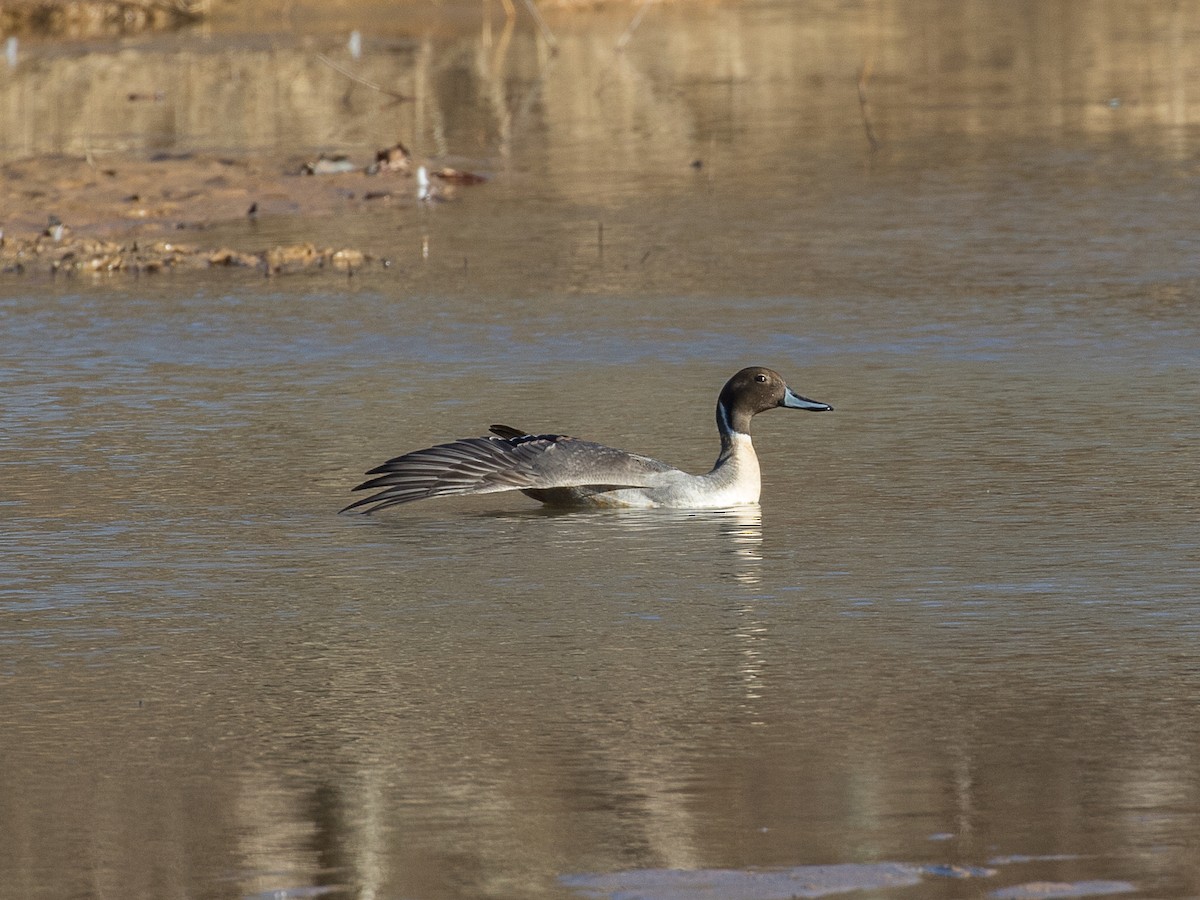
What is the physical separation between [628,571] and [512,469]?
121cm

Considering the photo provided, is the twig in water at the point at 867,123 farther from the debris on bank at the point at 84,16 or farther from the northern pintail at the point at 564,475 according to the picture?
the debris on bank at the point at 84,16

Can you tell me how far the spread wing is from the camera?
9344 millimetres

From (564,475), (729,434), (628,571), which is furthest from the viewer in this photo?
(729,434)

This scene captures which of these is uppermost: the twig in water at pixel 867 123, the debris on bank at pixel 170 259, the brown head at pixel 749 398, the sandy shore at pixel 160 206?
the twig in water at pixel 867 123

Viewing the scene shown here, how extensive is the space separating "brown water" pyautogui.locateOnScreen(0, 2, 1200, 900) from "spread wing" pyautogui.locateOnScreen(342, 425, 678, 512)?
16cm

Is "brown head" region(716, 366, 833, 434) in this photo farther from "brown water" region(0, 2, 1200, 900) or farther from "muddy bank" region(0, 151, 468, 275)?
"muddy bank" region(0, 151, 468, 275)

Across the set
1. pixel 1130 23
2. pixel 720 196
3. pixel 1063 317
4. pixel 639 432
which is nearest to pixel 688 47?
pixel 1130 23

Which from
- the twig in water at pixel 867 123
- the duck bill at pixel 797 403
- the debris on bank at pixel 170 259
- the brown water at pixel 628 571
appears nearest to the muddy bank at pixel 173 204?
the debris on bank at pixel 170 259

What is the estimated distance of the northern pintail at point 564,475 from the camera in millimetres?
9359

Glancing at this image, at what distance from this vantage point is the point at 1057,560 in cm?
829

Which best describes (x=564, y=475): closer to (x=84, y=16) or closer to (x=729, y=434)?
(x=729, y=434)

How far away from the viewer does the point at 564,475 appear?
9383 mm

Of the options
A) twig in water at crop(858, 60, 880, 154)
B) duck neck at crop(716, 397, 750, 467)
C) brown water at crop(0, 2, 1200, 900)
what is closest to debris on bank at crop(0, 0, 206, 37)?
twig in water at crop(858, 60, 880, 154)

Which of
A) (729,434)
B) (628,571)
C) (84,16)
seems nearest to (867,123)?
(729,434)
